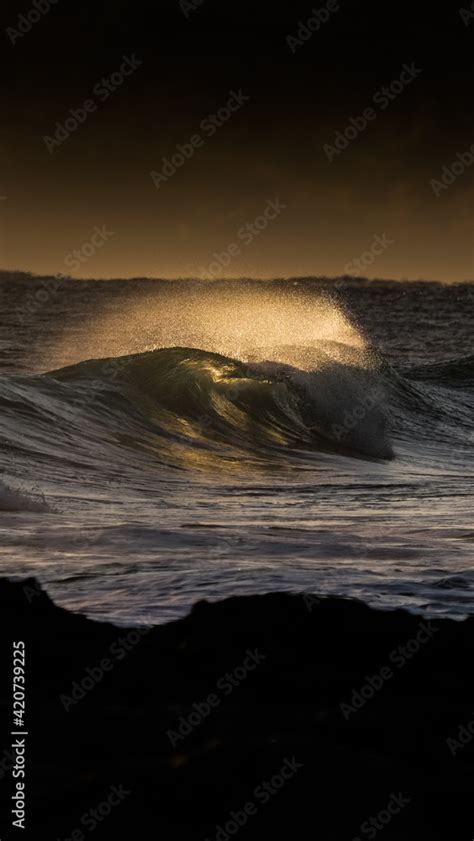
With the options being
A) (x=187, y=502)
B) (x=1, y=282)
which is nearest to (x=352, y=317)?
(x=1, y=282)

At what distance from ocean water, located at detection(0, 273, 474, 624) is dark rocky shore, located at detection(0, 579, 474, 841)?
0.54 m

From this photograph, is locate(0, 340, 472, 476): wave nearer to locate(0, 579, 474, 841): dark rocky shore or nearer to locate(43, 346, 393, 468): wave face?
locate(43, 346, 393, 468): wave face

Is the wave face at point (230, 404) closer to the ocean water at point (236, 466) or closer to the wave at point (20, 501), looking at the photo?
the ocean water at point (236, 466)

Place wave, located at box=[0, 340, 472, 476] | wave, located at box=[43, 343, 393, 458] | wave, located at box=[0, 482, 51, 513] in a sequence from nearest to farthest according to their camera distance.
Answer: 1. wave, located at box=[0, 482, 51, 513]
2. wave, located at box=[0, 340, 472, 476]
3. wave, located at box=[43, 343, 393, 458]

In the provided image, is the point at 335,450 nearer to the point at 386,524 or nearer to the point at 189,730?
the point at 386,524

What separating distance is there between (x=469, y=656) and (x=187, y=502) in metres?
5.95

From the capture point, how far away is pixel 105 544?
7.12 metres

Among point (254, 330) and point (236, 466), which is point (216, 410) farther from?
point (254, 330)
